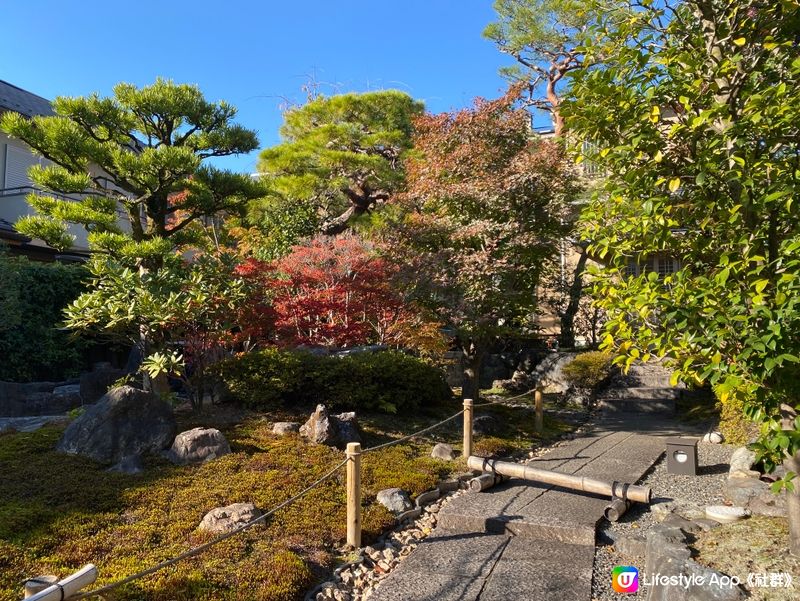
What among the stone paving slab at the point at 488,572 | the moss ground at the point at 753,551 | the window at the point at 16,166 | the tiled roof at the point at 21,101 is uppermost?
the tiled roof at the point at 21,101

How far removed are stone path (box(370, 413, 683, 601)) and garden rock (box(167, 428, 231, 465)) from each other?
8.17 ft

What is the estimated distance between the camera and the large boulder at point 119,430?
19.2 feet

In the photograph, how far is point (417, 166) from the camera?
11.0m

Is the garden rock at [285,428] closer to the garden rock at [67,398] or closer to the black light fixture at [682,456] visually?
the garden rock at [67,398]

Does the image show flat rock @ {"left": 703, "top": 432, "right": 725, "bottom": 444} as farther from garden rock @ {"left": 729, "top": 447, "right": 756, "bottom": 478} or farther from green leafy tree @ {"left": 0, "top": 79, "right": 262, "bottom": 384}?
green leafy tree @ {"left": 0, "top": 79, "right": 262, "bottom": 384}

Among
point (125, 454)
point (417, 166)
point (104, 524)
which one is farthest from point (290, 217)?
point (104, 524)

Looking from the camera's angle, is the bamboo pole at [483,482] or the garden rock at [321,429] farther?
the garden rock at [321,429]

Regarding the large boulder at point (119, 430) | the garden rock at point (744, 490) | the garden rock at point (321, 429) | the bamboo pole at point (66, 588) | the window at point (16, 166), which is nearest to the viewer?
the bamboo pole at point (66, 588)

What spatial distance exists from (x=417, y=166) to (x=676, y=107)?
7067mm

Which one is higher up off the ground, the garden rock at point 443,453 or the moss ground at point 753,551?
the moss ground at point 753,551

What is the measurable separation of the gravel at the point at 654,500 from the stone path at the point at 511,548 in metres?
0.11

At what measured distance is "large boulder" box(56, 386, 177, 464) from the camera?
5840 mm

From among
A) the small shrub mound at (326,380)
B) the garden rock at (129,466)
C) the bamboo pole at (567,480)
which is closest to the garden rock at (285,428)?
the small shrub mound at (326,380)
